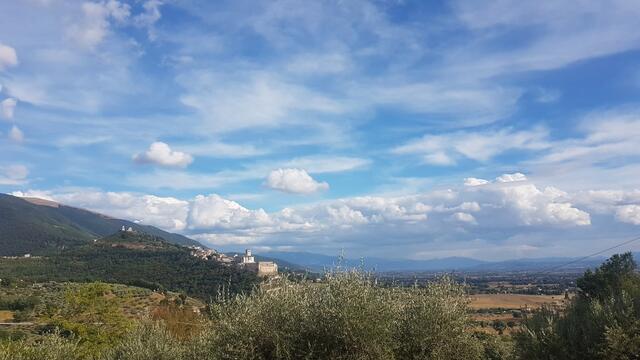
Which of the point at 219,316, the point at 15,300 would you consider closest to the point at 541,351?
the point at 219,316

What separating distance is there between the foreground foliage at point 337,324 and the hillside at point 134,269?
81150 mm

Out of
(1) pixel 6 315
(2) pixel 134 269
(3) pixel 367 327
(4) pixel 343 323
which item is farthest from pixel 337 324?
(2) pixel 134 269

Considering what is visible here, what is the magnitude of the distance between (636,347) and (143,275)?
121439mm

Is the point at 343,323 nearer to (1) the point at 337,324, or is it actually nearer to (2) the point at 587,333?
(1) the point at 337,324

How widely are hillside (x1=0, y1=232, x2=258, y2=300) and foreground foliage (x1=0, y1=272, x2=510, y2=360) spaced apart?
266 feet

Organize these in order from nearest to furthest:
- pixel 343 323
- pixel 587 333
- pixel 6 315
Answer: pixel 343 323 < pixel 587 333 < pixel 6 315

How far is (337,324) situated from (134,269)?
126 meters

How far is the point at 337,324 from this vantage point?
605 inches

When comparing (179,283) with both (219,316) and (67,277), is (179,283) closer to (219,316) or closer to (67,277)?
(67,277)

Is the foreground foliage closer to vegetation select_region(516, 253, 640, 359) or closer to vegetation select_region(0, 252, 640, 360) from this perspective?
vegetation select_region(0, 252, 640, 360)

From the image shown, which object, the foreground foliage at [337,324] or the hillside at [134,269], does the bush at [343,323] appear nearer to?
the foreground foliage at [337,324]

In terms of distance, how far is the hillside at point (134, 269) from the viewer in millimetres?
111438

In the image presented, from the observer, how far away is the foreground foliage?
50.4 ft

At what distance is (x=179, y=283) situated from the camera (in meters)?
116
